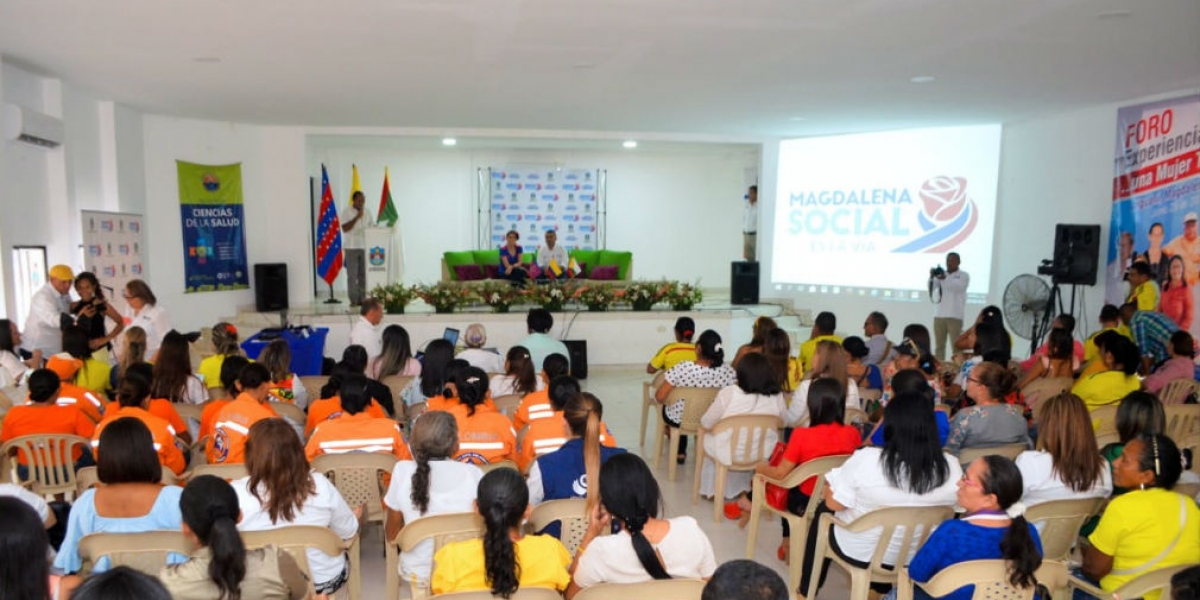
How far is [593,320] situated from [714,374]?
16.5ft

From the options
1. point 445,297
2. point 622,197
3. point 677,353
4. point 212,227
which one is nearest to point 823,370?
point 677,353

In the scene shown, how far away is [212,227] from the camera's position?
1153cm

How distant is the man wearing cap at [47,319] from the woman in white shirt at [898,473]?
6.43 m

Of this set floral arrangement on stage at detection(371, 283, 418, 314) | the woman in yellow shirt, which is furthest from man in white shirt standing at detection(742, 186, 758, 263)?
the woman in yellow shirt

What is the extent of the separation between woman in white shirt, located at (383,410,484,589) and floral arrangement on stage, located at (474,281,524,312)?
7.41 metres

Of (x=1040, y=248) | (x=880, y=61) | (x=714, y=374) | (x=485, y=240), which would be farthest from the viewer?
(x=485, y=240)

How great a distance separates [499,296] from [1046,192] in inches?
286

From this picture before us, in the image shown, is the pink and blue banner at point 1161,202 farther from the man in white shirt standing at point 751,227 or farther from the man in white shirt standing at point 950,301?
the man in white shirt standing at point 751,227

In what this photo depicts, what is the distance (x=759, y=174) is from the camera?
13.3 meters

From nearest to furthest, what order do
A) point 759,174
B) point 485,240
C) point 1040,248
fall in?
point 1040,248, point 759,174, point 485,240

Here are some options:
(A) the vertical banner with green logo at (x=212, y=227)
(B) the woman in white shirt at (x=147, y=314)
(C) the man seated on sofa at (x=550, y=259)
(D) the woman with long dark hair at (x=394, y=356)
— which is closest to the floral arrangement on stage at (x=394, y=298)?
(A) the vertical banner with green logo at (x=212, y=227)

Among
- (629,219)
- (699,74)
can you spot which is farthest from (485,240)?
(699,74)

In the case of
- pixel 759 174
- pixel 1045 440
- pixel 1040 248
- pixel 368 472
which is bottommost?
pixel 368 472

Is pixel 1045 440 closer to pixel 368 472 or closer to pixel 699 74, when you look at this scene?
pixel 368 472
